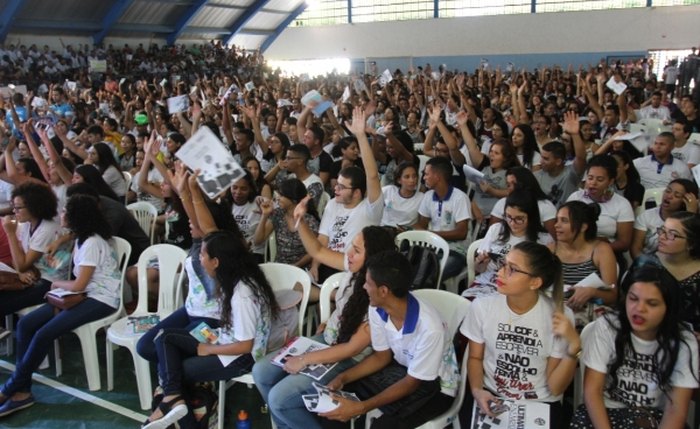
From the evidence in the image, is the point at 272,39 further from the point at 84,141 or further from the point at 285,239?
the point at 285,239

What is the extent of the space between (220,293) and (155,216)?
6.98 feet

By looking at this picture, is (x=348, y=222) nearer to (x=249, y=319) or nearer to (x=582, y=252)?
(x=249, y=319)

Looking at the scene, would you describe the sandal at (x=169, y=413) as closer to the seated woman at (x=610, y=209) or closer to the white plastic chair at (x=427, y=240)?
the white plastic chair at (x=427, y=240)

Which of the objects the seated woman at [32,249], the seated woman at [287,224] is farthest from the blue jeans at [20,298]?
the seated woman at [287,224]

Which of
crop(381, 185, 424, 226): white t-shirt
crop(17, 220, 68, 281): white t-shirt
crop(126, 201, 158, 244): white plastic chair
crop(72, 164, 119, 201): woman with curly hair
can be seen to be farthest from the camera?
crop(126, 201, 158, 244): white plastic chair

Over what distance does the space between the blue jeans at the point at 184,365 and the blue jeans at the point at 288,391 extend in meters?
0.16

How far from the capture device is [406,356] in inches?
91.0

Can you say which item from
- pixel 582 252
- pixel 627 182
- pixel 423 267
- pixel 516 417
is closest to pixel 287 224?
pixel 423 267

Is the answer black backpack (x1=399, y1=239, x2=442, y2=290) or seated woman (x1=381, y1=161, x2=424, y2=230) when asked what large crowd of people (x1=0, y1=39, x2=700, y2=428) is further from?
black backpack (x1=399, y1=239, x2=442, y2=290)

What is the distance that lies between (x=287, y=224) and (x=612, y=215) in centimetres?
210

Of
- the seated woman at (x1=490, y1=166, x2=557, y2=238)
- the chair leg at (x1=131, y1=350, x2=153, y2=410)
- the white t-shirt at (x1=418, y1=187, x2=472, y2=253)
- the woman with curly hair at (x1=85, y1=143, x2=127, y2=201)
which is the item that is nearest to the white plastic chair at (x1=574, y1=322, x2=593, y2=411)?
the seated woman at (x1=490, y1=166, x2=557, y2=238)

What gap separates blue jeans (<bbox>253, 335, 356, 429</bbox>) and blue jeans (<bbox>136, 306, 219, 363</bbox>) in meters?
0.57

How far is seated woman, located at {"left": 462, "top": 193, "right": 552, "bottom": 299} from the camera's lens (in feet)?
9.94

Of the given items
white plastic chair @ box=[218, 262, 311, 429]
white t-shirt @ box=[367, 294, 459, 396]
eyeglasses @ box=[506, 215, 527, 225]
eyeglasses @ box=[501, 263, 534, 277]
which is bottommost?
white t-shirt @ box=[367, 294, 459, 396]
